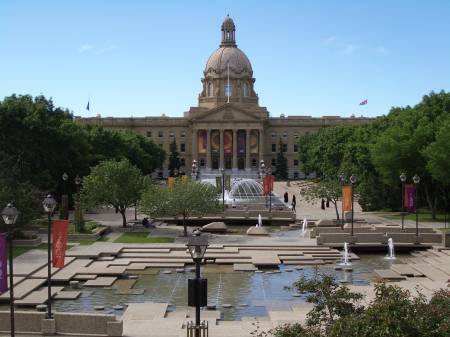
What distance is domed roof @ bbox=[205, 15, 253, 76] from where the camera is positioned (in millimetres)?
170750

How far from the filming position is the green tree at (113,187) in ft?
157

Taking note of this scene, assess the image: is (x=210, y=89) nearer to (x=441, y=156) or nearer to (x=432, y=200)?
(x=432, y=200)

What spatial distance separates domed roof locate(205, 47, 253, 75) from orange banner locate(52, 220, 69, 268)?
146 m

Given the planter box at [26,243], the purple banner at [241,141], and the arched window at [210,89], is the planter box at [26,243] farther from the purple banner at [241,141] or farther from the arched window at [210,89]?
the arched window at [210,89]

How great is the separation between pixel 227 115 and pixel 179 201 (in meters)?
104

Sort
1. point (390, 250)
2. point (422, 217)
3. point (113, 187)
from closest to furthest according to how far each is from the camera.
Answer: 1. point (390, 250)
2. point (113, 187)
3. point (422, 217)

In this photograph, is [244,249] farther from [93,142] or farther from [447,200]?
[93,142]

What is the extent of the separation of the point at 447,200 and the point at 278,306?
35.3 metres

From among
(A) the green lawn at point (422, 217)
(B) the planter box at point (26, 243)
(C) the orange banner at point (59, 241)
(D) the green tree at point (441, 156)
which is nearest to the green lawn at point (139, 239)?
(B) the planter box at point (26, 243)

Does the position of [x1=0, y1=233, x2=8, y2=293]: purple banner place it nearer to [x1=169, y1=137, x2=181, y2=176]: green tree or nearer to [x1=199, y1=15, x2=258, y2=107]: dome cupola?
[x1=169, y1=137, x2=181, y2=176]: green tree

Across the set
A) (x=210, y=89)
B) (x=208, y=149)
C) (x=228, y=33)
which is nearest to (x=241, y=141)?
(x=208, y=149)

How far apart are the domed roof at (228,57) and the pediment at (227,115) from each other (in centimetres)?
2419

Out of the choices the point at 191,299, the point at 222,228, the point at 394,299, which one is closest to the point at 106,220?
the point at 222,228

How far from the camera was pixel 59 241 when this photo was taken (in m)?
27.0
